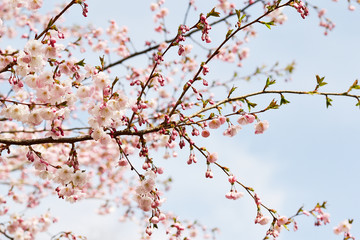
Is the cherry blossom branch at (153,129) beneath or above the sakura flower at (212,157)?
above

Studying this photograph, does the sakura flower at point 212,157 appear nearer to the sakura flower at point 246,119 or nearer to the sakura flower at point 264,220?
the sakura flower at point 246,119

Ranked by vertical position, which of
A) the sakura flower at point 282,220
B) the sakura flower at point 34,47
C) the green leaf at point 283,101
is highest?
the sakura flower at point 34,47

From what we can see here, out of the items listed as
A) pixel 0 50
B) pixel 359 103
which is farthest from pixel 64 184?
pixel 359 103

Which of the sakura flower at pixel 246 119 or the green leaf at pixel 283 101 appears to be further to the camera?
the sakura flower at pixel 246 119

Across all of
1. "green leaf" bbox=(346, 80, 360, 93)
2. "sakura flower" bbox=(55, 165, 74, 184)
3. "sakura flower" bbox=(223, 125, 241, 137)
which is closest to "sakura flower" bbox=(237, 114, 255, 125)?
"sakura flower" bbox=(223, 125, 241, 137)

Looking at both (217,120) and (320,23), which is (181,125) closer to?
(217,120)

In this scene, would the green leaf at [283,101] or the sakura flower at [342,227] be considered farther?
the sakura flower at [342,227]

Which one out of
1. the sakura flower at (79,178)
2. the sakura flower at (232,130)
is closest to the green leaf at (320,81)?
the sakura flower at (232,130)

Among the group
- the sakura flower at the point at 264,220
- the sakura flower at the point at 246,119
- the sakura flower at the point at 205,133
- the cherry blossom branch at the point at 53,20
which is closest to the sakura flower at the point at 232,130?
the sakura flower at the point at 246,119

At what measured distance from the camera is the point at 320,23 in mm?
9133

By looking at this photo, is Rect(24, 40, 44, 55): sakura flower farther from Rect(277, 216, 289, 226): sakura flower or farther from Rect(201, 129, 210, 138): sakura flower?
Rect(277, 216, 289, 226): sakura flower

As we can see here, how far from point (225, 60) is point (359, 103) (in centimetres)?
766

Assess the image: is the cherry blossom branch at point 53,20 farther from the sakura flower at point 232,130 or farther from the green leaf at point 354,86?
the green leaf at point 354,86

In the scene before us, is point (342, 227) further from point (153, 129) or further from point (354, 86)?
point (153, 129)
